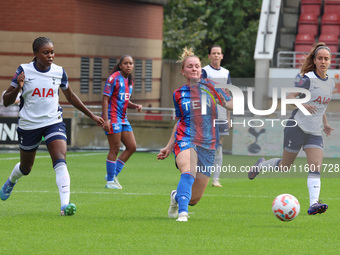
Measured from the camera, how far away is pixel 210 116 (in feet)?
31.6

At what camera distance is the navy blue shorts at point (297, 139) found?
34.2 ft

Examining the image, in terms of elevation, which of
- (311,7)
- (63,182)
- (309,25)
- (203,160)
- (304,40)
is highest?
(311,7)

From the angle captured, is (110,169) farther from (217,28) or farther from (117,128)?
(217,28)

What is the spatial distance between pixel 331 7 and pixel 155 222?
24.0 m

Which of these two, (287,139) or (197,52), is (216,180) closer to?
(287,139)

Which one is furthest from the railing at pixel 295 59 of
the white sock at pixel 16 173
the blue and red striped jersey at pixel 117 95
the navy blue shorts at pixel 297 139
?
the white sock at pixel 16 173

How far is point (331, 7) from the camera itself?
32.1 meters

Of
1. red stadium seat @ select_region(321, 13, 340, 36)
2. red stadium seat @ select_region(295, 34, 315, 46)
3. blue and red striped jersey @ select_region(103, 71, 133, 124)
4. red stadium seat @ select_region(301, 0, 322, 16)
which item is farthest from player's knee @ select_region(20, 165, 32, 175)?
red stadium seat @ select_region(301, 0, 322, 16)

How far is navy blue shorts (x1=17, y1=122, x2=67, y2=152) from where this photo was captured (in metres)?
9.96

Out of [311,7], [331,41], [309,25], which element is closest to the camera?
[331,41]

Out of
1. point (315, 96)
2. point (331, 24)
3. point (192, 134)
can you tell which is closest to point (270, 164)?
point (315, 96)

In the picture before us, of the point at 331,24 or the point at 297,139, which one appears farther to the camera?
the point at 331,24

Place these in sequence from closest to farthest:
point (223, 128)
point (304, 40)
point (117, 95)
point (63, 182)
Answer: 1. point (63, 182)
2. point (117, 95)
3. point (223, 128)
4. point (304, 40)

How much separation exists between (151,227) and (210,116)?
1.42 m
